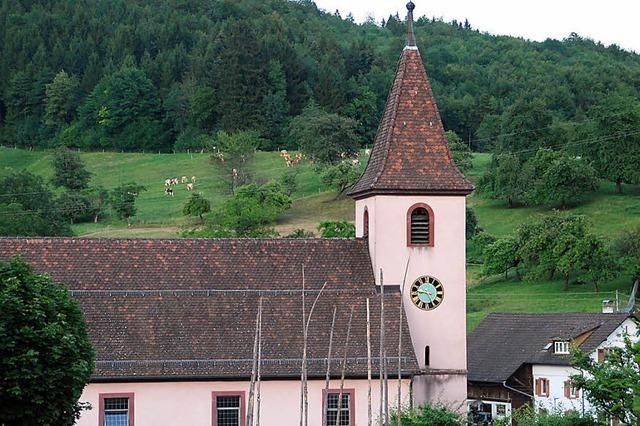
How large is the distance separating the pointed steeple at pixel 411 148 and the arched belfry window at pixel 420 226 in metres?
0.61

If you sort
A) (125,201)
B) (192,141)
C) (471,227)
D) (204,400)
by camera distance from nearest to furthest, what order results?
(204,400), (471,227), (125,201), (192,141)

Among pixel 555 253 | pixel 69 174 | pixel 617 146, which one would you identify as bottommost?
pixel 555 253

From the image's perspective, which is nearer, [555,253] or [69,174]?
[555,253]

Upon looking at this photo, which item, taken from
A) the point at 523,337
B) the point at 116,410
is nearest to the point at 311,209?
the point at 523,337

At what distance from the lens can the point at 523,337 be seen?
71562mm

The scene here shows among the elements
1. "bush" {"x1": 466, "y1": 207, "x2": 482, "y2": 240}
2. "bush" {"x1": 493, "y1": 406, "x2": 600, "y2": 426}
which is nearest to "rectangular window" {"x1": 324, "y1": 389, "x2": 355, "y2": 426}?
"bush" {"x1": 493, "y1": 406, "x2": 600, "y2": 426}

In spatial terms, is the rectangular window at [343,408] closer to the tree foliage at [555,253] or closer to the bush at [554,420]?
the bush at [554,420]

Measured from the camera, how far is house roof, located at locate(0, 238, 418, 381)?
4650 centimetres

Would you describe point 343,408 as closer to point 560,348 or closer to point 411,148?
point 411,148

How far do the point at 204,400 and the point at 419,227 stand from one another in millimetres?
9613

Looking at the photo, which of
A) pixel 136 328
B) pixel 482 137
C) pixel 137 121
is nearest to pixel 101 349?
pixel 136 328

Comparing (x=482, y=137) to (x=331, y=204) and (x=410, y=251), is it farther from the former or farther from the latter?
(x=410, y=251)

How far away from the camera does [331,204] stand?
123m

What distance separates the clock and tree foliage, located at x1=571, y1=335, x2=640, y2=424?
9.25 metres
